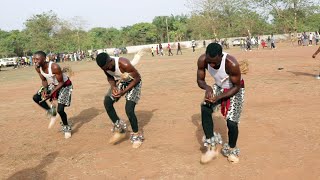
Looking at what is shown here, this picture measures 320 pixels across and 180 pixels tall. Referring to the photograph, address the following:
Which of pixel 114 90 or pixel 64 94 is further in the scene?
pixel 64 94

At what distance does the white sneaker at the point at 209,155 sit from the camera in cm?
499

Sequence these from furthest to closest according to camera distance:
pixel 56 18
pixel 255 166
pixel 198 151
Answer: pixel 56 18
pixel 198 151
pixel 255 166

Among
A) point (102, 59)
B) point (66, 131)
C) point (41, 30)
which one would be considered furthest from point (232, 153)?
point (41, 30)

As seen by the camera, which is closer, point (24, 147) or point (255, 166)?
point (255, 166)

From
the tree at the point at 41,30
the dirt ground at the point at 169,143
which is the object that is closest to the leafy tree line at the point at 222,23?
the tree at the point at 41,30

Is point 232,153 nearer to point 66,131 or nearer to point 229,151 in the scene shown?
point 229,151

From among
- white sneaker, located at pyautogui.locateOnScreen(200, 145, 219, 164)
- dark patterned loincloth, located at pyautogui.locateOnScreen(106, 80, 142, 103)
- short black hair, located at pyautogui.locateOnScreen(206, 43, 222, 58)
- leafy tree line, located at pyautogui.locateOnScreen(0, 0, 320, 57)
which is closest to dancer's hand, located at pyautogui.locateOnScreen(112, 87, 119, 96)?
dark patterned loincloth, located at pyautogui.locateOnScreen(106, 80, 142, 103)

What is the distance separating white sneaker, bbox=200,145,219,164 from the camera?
16.4 ft

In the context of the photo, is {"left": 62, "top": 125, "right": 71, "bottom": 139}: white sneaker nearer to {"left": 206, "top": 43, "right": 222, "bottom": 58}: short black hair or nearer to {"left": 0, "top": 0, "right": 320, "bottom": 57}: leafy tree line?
{"left": 206, "top": 43, "right": 222, "bottom": 58}: short black hair

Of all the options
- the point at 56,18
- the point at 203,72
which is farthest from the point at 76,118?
the point at 56,18

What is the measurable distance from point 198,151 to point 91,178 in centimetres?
167

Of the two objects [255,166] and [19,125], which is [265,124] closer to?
[255,166]

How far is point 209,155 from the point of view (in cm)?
503

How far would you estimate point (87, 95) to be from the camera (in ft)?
42.8
